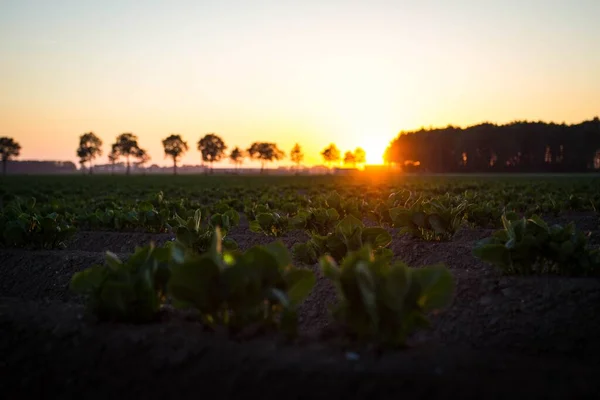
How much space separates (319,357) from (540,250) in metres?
2.31

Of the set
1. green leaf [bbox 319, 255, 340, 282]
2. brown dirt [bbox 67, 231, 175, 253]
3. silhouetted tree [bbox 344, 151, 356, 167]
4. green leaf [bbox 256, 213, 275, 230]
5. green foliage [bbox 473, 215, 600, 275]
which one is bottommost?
brown dirt [bbox 67, 231, 175, 253]

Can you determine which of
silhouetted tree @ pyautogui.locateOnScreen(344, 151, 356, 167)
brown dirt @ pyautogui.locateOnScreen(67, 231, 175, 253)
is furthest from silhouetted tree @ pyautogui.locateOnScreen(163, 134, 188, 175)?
brown dirt @ pyautogui.locateOnScreen(67, 231, 175, 253)

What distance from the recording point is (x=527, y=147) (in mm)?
89875

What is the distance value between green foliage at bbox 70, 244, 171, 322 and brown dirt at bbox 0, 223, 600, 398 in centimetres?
9

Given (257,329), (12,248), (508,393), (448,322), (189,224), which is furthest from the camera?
(12,248)

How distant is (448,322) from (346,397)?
73.0 inches

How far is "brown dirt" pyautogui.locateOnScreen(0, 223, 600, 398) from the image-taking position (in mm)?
2061

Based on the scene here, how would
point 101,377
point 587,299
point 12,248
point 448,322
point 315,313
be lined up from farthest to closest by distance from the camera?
point 12,248, point 315,313, point 448,322, point 587,299, point 101,377

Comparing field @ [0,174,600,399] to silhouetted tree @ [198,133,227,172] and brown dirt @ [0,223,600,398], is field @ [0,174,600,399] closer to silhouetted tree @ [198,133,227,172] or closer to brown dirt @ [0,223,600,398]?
brown dirt @ [0,223,600,398]

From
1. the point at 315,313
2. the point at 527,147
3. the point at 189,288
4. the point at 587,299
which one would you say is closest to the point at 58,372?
the point at 189,288

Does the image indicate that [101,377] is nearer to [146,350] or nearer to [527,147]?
[146,350]

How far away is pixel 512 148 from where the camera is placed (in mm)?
89875

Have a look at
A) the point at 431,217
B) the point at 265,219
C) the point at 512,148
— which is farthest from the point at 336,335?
the point at 512,148

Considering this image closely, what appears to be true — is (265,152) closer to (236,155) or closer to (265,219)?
(236,155)
